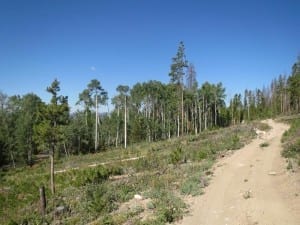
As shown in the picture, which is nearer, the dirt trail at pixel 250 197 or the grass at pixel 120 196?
the dirt trail at pixel 250 197

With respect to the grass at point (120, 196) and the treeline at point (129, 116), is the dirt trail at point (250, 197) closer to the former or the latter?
the grass at point (120, 196)

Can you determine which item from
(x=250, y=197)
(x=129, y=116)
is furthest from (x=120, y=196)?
(x=129, y=116)

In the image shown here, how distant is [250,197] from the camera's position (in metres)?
12.1

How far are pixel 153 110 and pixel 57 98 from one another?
51.3 metres

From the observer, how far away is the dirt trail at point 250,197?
10031 mm

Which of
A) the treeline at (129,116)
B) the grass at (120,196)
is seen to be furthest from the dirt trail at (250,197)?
the treeline at (129,116)

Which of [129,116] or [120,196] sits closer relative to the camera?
[120,196]

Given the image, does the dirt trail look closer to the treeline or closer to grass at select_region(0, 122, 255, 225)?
grass at select_region(0, 122, 255, 225)

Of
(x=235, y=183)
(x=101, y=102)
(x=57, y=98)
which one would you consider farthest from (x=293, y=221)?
(x=101, y=102)

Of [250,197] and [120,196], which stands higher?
[250,197]

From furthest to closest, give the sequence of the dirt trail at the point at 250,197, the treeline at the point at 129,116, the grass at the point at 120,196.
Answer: the treeline at the point at 129,116
the grass at the point at 120,196
the dirt trail at the point at 250,197

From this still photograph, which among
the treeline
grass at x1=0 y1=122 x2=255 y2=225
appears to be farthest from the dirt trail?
the treeline

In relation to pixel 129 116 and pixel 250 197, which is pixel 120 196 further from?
pixel 129 116

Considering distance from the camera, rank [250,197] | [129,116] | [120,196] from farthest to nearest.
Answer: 1. [129,116]
2. [120,196]
3. [250,197]
